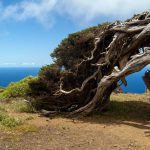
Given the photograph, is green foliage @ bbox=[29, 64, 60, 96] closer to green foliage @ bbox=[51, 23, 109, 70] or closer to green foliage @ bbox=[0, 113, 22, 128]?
green foliage @ bbox=[51, 23, 109, 70]

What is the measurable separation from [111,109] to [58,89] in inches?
117

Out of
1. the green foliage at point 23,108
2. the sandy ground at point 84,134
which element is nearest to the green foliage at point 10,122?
the sandy ground at point 84,134

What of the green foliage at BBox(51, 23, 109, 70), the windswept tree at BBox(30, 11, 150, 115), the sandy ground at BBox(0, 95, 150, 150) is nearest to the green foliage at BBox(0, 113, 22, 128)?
the sandy ground at BBox(0, 95, 150, 150)

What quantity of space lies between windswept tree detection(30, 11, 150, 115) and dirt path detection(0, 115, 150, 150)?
6.15ft

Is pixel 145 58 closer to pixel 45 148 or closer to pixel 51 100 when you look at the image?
pixel 51 100

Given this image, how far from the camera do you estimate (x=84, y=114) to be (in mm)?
18250

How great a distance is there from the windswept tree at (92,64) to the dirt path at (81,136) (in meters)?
1.88

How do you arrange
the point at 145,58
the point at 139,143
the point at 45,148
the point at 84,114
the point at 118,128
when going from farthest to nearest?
the point at 84,114
the point at 145,58
the point at 118,128
the point at 139,143
the point at 45,148

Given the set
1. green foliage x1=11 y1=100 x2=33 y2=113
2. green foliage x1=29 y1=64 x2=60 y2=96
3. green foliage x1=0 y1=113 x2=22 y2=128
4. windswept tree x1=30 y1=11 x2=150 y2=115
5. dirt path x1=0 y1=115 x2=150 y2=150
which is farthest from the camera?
green foliage x1=11 y1=100 x2=33 y2=113

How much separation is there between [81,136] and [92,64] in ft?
16.9

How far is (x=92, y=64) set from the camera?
18.4 m

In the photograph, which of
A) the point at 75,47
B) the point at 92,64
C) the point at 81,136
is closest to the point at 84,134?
the point at 81,136

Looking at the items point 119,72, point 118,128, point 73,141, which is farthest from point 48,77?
point 73,141

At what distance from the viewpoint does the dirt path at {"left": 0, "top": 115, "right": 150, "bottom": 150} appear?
12609 millimetres
